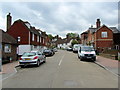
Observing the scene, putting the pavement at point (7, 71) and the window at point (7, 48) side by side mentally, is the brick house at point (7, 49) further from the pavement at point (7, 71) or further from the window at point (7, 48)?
the pavement at point (7, 71)

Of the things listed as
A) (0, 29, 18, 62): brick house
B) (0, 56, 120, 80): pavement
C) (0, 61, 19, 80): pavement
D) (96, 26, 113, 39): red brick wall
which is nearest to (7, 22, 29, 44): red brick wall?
(0, 29, 18, 62): brick house

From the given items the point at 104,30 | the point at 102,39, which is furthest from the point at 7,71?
the point at 104,30

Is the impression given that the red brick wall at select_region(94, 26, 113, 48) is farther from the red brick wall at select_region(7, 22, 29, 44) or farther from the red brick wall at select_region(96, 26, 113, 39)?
the red brick wall at select_region(7, 22, 29, 44)

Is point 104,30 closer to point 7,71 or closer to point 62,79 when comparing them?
point 7,71

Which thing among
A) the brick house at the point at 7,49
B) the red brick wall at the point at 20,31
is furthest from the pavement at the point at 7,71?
the red brick wall at the point at 20,31

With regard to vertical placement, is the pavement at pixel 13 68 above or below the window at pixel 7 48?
below

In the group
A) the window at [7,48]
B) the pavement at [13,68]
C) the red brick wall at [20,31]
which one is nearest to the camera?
the pavement at [13,68]

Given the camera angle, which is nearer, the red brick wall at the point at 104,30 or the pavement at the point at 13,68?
the pavement at the point at 13,68

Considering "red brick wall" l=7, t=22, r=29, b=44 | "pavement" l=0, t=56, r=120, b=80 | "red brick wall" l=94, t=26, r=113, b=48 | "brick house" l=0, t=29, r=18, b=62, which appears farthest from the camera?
"red brick wall" l=94, t=26, r=113, b=48

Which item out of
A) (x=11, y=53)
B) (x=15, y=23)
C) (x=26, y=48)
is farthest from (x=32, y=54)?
(x=15, y=23)

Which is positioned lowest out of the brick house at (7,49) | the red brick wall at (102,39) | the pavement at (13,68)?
the pavement at (13,68)

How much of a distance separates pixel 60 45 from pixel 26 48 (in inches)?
4198

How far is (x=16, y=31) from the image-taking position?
38.0m

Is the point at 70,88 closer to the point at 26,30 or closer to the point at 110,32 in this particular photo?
the point at 26,30
